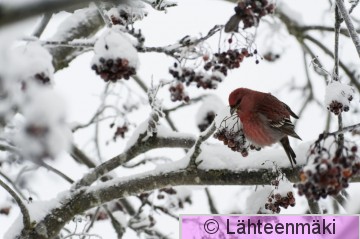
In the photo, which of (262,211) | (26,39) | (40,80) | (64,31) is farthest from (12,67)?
(64,31)

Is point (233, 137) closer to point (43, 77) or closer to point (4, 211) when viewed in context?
point (43, 77)

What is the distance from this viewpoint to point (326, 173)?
1.64m

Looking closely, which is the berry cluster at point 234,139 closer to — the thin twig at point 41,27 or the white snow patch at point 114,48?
the white snow patch at point 114,48

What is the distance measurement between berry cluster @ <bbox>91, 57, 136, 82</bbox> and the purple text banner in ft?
3.36

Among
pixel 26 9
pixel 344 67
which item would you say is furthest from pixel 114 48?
pixel 344 67

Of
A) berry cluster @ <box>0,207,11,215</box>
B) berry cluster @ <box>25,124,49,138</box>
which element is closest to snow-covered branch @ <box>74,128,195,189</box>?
berry cluster @ <box>0,207,11,215</box>

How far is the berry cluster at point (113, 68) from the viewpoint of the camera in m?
2.05

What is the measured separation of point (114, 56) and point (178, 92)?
142 centimetres

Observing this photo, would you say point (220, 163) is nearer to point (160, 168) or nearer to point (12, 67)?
point (160, 168)

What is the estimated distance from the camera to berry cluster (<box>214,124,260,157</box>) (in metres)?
2.70

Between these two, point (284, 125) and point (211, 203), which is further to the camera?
point (211, 203)

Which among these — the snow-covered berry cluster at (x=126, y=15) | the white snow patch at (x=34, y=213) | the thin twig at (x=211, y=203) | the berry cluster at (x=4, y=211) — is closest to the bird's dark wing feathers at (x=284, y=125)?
the snow-covered berry cluster at (x=126, y=15)

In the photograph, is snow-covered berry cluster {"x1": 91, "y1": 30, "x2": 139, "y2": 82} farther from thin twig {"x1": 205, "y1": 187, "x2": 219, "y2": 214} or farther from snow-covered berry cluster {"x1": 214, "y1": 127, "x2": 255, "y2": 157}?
thin twig {"x1": 205, "y1": 187, "x2": 219, "y2": 214}

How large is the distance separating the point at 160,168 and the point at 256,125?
621 millimetres
